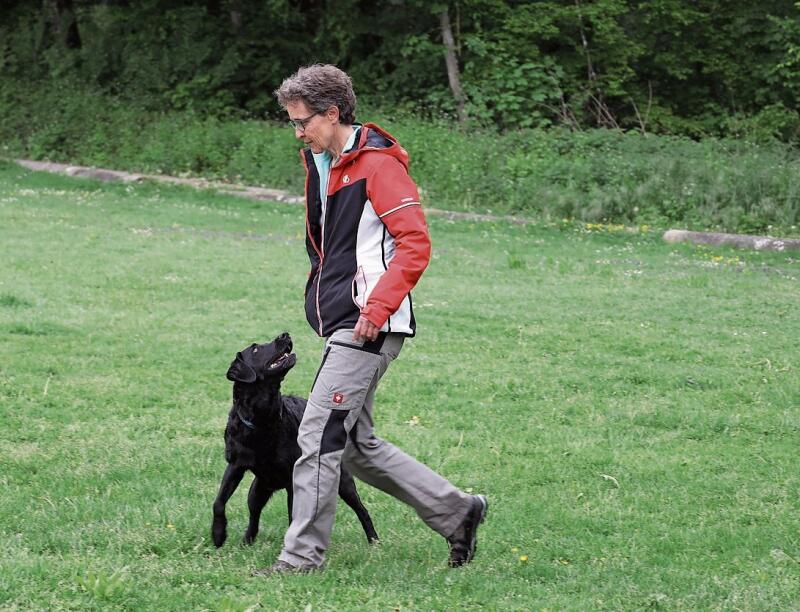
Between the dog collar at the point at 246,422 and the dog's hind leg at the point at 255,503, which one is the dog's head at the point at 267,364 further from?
the dog's hind leg at the point at 255,503

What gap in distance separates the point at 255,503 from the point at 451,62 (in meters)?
20.5

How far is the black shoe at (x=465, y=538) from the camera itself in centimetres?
475

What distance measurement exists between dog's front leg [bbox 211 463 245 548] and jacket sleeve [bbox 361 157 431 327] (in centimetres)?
106

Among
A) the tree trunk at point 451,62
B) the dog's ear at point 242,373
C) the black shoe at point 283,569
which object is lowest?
the black shoe at point 283,569

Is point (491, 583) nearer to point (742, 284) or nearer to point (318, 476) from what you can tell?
point (318, 476)

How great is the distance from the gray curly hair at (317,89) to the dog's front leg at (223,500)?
1611mm

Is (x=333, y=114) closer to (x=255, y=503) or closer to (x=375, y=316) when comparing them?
(x=375, y=316)

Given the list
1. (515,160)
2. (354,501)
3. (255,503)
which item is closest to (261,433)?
(255,503)

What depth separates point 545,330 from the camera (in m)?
9.84

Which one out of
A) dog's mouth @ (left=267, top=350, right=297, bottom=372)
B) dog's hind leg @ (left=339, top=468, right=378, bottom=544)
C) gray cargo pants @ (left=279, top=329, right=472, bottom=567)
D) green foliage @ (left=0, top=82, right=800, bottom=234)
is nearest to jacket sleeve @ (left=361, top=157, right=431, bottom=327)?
gray cargo pants @ (left=279, top=329, right=472, bottom=567)

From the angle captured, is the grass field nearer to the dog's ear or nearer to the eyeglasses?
the dog's ear

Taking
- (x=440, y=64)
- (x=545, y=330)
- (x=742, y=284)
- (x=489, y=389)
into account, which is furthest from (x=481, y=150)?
(x=489, y=389)

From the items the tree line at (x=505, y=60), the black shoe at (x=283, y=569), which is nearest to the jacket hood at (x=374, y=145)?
the black shoe at (x=283, y=569)

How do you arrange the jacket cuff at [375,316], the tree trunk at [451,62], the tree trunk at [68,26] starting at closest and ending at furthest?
the jacket cuff at [375,316], the tree trunk at [451,62], the tree trunk at [68,26]
